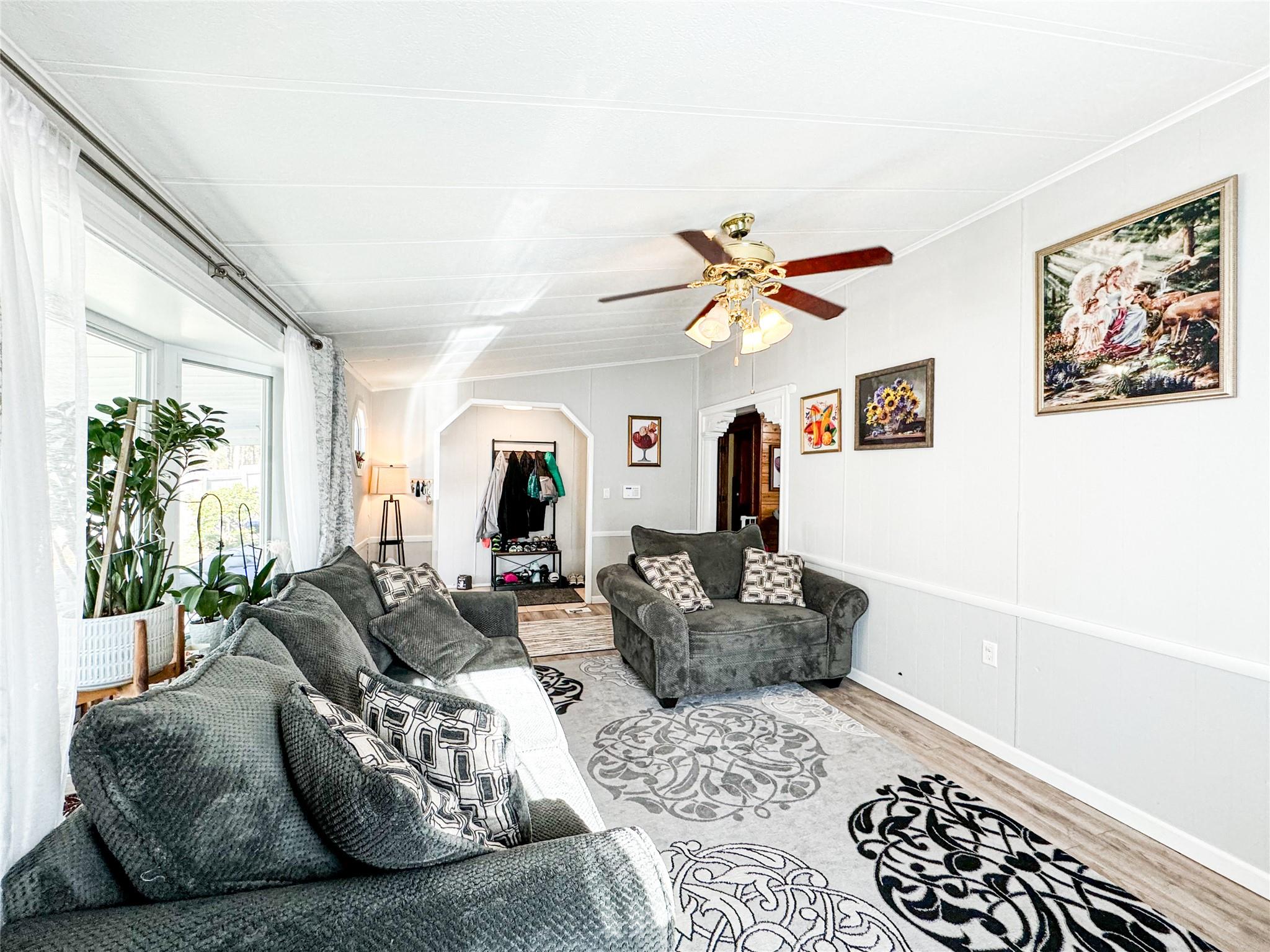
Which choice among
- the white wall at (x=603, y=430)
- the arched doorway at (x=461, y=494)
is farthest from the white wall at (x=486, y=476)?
the white wall at (x=603, y=430)

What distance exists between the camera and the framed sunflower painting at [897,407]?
3188 mm

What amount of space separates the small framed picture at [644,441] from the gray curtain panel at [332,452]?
102 inches

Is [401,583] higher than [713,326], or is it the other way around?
[713,326]

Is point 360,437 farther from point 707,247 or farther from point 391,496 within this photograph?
point 707,247

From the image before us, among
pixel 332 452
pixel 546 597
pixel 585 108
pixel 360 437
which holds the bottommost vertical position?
pixel 546 597

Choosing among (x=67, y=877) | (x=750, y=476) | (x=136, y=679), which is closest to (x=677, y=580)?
(x=136, y=679)

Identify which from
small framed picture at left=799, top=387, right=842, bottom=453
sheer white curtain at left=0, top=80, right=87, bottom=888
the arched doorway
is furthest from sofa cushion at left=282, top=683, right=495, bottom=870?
the arched doorway

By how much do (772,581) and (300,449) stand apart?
9.31 ft

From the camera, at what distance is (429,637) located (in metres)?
2.64

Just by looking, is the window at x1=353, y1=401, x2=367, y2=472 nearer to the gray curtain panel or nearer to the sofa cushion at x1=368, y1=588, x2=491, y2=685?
the gray curtain panel

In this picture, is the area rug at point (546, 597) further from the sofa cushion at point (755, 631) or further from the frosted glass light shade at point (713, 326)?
the frosted glass light shade at point (713, 326)

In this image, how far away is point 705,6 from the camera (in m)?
1.33

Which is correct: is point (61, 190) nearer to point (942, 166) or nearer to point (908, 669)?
point (942, 166)

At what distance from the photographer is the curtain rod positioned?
4.16 ft
